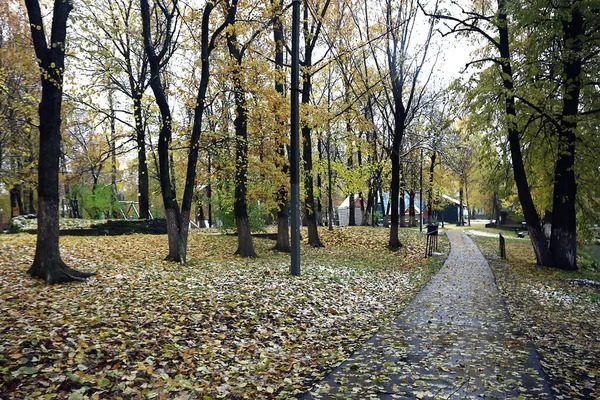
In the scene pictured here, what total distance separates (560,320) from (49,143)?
31.5ft

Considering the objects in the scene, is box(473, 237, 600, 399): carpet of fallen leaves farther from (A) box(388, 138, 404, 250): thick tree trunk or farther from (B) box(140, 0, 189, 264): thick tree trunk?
(B) box(140, 0, 189, 264): thick tree trunk

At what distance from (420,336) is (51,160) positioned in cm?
680

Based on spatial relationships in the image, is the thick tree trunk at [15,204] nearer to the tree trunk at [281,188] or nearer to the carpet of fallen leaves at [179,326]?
the carpet of fallen leaves at [179,326]

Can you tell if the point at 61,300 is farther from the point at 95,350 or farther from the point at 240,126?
the point at 240,126

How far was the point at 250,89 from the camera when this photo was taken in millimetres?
12422

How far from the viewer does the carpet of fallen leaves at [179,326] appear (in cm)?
420

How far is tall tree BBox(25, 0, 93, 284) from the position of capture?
723cm

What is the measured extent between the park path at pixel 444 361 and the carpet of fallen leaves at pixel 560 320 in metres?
0.25

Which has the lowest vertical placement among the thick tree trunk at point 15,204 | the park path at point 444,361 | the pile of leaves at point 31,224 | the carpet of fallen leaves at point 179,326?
the park path at point 444,361

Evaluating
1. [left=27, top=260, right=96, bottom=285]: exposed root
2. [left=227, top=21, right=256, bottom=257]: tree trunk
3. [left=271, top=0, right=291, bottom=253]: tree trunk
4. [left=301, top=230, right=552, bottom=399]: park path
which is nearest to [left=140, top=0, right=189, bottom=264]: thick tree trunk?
[left=227, top=21, right=256, bottom=257]: tree trunk

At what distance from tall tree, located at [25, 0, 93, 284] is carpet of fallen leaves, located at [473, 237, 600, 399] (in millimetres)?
7570

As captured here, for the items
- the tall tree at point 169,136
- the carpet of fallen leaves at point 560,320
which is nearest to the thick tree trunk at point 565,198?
the carpet of fallen leaves at point 560,320

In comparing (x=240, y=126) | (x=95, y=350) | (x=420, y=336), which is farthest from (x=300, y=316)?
(x=240, y=126)

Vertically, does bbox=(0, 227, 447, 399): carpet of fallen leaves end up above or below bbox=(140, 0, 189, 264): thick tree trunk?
below
